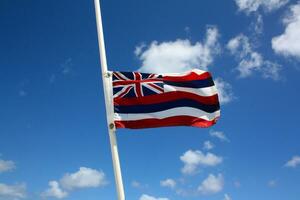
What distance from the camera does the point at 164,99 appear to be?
1836 cm

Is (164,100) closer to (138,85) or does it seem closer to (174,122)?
(174,122)

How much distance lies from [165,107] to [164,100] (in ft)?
Result: 1.08

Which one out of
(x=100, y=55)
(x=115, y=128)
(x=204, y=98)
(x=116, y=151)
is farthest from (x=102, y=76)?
(x=204, y=98)

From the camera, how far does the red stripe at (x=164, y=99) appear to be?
17500mm

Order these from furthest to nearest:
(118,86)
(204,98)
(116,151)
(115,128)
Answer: (204,98), (118,86), (115,128), (116,151)

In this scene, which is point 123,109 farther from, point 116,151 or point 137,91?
point 116,151

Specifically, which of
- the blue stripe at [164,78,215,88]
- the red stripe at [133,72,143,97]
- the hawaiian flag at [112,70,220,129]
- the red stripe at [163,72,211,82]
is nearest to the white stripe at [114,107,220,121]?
the hawaiian flag at [112,70,220,129]

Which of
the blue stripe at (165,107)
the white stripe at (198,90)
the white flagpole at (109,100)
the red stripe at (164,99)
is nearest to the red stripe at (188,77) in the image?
the white stripe at (198,90)

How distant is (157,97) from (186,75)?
66.8 inches

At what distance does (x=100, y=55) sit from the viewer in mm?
16859

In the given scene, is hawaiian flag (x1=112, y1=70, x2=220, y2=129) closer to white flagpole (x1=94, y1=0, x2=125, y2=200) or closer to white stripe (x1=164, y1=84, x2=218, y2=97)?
white stripe (x1=164, y1=84, x2=218, y2=97)

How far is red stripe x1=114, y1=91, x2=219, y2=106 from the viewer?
1750 centimetres

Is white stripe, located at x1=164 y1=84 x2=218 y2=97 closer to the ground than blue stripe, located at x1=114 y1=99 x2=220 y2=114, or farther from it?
farther from it

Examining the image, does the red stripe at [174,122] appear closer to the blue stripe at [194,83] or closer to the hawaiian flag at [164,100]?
the hawaiian flag at [164,100]
